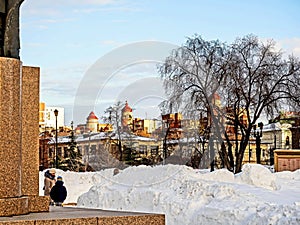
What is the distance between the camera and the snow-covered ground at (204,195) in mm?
14797

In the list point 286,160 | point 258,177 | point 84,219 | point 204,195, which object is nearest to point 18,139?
point 84,219

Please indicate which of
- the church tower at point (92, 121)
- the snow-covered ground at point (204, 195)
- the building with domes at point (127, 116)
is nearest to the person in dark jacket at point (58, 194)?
the snow-covered ground at point (204, 195)

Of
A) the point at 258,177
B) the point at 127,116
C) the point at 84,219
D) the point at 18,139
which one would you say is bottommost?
the point at 258,177

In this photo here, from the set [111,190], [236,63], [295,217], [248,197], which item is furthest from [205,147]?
[295,217]

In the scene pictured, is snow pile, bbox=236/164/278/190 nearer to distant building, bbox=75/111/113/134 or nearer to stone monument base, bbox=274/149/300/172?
stone monument base, bbox=274/149/300/172

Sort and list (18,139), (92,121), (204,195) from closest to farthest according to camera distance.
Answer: (18,139) < (204,195) < (92,121)

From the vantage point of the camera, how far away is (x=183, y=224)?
53.5ft

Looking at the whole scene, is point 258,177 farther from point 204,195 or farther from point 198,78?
point 198,78

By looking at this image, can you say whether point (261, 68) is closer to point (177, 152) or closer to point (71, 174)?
point (177, 152)

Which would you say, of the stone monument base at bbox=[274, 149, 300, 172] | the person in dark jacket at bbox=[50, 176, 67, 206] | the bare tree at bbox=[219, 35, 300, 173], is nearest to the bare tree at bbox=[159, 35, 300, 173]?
the bare tree at bbox=[219, 35, 300, 173]

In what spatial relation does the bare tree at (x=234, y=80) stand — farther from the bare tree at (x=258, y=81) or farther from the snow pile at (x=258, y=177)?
the snow pile at (x=258, y=177)

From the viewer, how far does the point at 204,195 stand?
17156 millimetres

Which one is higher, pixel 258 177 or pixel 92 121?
pixel 92 121

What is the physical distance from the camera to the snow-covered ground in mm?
14797
